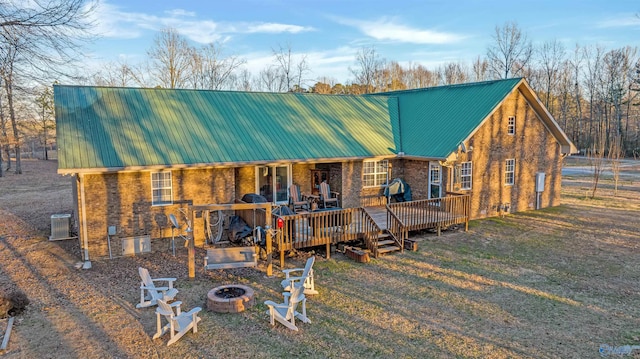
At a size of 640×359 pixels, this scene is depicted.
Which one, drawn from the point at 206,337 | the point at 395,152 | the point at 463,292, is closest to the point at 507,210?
the point at 395,152

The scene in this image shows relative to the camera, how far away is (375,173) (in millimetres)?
18031

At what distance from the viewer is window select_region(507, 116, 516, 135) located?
18656mm

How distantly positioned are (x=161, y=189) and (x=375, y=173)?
8686mm

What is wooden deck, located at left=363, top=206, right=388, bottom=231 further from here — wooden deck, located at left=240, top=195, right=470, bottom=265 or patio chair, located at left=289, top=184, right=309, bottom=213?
patio chair, located at left=289, top=184, right=309, bottom=213

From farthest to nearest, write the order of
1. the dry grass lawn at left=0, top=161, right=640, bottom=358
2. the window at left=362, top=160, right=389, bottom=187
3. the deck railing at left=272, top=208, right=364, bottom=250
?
the window at left=362, top=160, right=389, bottom=187, the deck railing at left=272, top=208, right=364, bottom=250, the dry grass lawn at left=0, top=161, right=640, bottom=358

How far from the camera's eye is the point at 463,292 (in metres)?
10.4

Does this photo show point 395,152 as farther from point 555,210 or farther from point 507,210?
point 555,210

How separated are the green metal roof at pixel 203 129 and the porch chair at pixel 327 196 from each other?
1239mm

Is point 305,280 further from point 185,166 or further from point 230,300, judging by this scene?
point 185,166

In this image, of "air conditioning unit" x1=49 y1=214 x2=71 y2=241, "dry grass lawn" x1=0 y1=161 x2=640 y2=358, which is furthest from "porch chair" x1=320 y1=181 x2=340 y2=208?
"air conditioning unit" x1=49 y1=214 x2=71 y2=241

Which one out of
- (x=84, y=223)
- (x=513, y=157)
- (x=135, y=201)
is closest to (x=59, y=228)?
(x=84, y=223)

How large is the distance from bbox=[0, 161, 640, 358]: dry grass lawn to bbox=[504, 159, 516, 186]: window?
3.57 m

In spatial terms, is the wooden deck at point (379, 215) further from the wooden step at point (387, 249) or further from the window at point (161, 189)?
the window at point (161, 189)

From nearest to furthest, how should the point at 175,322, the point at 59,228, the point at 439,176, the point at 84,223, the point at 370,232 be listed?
1. the point at 175,322
2. the point at 84,223
3. the point at 370,232
4. the point at 59,228
5. the point at 439,176
